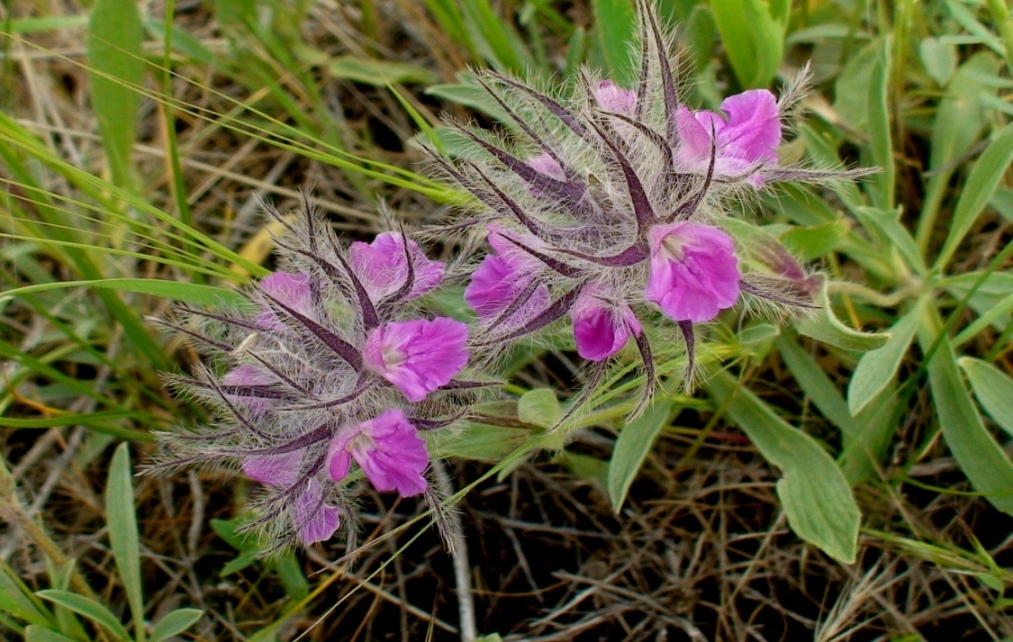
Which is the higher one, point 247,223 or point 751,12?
point 751,12

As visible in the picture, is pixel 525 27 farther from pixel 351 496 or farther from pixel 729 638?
pixel 729 638

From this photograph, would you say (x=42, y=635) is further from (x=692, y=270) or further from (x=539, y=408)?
(x=692, y=270)

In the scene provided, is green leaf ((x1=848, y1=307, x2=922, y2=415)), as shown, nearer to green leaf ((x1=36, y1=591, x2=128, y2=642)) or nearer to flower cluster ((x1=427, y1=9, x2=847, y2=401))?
flower cluster ((x1=427, y1=9, x2=847, y2=401))

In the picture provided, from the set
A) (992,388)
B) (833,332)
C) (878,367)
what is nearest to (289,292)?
(833,332)

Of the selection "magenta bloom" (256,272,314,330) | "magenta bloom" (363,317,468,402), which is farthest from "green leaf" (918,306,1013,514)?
"magenta bloom" (256,272,314,330)

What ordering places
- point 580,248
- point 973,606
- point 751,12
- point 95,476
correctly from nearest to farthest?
point 580,248 < point 973,606 < point 751,12 < point 95,476

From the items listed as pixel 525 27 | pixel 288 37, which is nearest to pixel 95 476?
pixel 288 37
